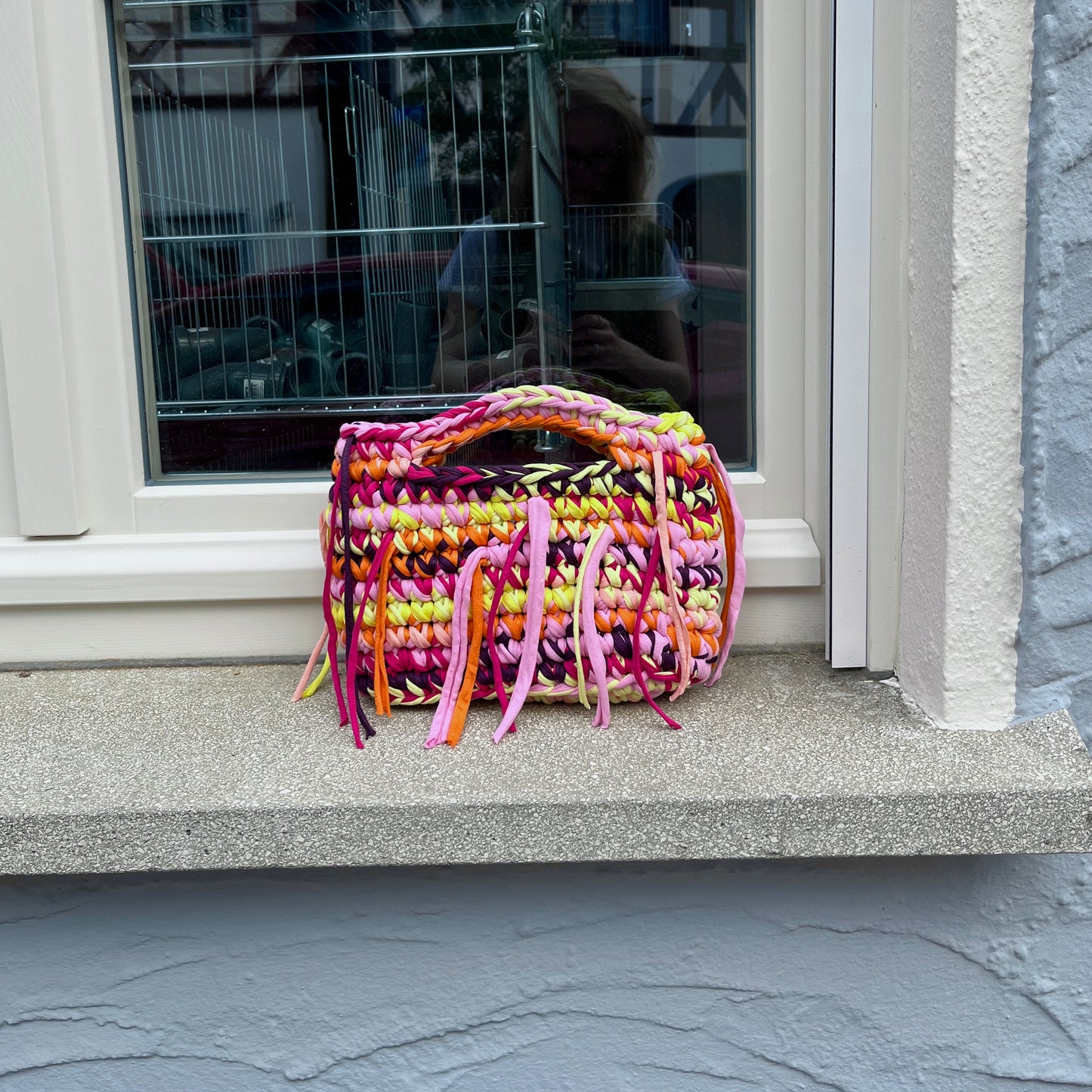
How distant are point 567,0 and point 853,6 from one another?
32 centimetres

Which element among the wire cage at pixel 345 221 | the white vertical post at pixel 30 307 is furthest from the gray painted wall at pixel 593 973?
the wire cage at pixel 345 221

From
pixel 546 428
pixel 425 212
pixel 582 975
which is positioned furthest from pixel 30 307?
pixel 582 975

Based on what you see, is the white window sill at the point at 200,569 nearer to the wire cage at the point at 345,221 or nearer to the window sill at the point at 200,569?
the window sill at the point at 200,569

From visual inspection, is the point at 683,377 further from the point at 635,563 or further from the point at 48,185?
the point at 48,185

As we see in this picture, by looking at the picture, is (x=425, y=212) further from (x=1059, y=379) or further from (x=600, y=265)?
(x=1059, y=379)

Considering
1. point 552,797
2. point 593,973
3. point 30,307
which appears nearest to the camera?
point 552,797

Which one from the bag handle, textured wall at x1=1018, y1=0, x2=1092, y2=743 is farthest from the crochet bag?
textured wall at x1=1018, y1=0, x2=1092, y2=743

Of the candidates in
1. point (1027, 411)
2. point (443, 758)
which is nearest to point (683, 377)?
point (1027, 411)

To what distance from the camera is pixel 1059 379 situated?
0.94 meters

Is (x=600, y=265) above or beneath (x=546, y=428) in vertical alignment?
above

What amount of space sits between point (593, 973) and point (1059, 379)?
66 cm

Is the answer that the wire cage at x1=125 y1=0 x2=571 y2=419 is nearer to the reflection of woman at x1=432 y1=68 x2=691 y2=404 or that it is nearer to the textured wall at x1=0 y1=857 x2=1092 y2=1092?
the reflection of woman at x1=432 y1=68 x2=691 y2=404

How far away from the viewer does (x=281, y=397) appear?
49.3 inches

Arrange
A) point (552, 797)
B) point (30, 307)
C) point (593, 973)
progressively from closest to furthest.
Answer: point (552, 797)
point (593, 973)
point (30, 307)
